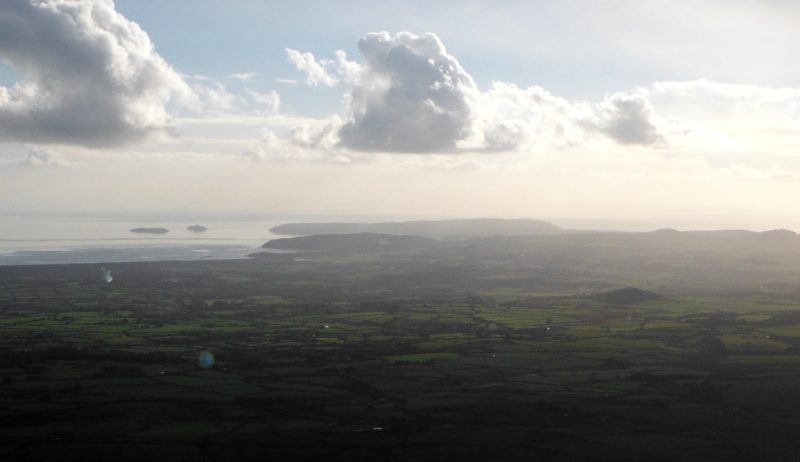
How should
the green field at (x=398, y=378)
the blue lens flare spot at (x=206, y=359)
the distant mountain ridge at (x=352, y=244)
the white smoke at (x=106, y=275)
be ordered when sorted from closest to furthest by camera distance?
the green field at (x=398, y=378) → the blue lens flare spot at (x=206, y=359) → the white smoke at (x=106, y=275) → the distant mountain ridge at (x=352, y=244)

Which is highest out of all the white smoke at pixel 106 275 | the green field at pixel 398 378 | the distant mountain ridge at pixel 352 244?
the distant mountain ridge at pixel 352 244

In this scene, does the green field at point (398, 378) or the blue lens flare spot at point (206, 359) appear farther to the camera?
the blue lens flare spot at point (206, 359)

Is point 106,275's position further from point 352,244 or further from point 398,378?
point 352,244

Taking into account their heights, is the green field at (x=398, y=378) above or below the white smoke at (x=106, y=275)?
below

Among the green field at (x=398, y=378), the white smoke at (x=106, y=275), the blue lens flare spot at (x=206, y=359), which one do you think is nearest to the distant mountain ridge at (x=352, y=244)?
the white smoke at (x=106, y=275)

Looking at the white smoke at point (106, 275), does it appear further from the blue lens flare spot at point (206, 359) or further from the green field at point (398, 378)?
the blue lens flare spot at point (206, 359)

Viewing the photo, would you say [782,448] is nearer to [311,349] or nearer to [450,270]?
[311,349]

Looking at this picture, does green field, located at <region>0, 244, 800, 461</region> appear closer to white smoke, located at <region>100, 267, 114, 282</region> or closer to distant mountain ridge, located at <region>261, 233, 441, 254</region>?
white smoke, located at <region>100, 267, 114, 282</region>

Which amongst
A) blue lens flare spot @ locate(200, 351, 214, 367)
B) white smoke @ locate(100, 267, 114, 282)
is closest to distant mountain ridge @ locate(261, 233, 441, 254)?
white smoke @ locate(100, 267, 114, 282)

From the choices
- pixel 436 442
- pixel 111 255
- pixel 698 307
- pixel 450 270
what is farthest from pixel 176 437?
pixel 111 255
